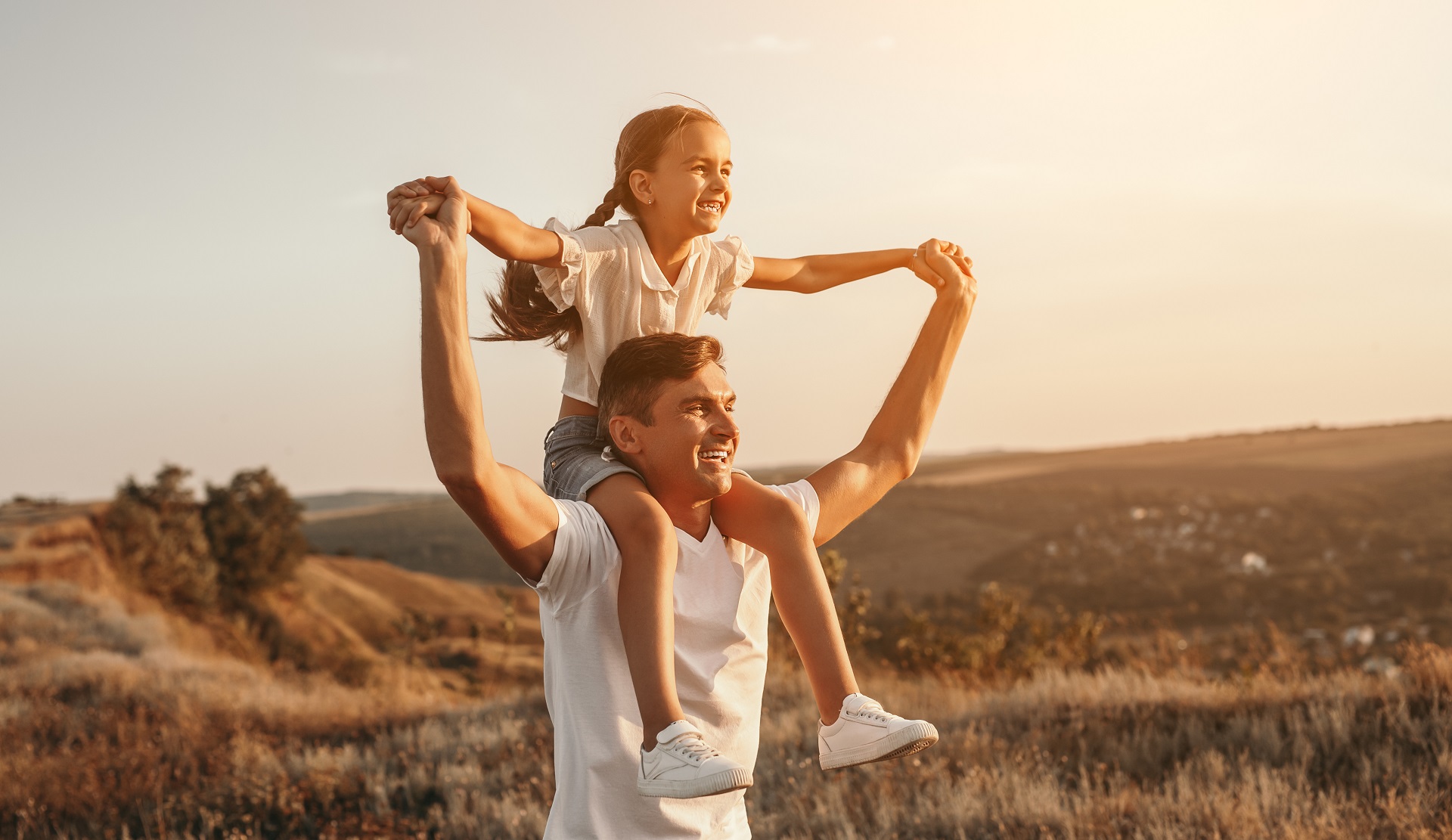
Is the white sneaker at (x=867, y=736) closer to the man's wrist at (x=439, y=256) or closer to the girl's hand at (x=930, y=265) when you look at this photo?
the girl's hand at (x=930, y=265)

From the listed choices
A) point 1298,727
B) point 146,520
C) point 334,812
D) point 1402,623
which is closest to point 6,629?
point 146,520

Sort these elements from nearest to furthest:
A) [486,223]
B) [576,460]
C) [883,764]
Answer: [486,223]
[576,460]
[883,764]

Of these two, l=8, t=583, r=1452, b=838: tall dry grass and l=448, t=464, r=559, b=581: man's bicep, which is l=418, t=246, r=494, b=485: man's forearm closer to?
l=448, t=464, r=559, b=581: man's bicep

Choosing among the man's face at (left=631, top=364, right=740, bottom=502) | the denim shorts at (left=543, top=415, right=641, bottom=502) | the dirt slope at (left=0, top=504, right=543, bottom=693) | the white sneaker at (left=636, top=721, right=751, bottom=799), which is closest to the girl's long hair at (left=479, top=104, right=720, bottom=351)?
the denim shorts at (left=543, top=415, right=641, bottom=502)

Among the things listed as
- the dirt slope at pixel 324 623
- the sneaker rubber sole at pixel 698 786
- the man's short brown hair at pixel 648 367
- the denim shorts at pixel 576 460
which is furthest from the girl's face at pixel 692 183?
the dirt slope at pixel 324 623

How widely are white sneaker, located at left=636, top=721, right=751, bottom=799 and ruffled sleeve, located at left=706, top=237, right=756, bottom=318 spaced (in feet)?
4.70

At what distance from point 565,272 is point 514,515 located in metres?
0.90

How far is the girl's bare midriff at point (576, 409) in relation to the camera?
126 inches

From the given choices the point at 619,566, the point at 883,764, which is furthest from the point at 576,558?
the point at 883,764

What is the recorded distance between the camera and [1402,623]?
99.5ft

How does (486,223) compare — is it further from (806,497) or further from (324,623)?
(324,623)

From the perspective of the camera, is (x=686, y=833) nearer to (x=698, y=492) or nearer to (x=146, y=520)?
(x=698, y=492)

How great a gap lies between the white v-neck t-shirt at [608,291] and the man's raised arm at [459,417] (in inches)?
24.8

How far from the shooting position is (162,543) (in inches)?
941
